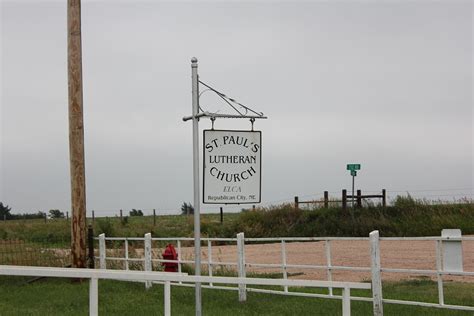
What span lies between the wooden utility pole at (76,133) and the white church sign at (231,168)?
826 cm

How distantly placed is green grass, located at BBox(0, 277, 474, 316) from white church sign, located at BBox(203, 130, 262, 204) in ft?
11.3

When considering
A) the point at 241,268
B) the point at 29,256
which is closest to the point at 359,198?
the point at 29,256

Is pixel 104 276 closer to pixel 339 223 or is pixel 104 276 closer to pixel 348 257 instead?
pixel 348 257

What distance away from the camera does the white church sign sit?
29.7ft

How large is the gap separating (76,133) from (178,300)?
16.2 feet

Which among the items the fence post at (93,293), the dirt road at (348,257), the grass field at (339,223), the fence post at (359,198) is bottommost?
the dirt road at (348,257)

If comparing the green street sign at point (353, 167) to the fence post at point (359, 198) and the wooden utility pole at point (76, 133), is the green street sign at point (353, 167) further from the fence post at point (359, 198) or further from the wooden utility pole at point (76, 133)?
the wooden utility pole at point (76, 133)

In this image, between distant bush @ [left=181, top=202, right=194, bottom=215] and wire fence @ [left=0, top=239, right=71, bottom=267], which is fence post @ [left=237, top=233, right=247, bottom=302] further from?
distant bush @ [left=181, top=202, right=194, bottom=215]

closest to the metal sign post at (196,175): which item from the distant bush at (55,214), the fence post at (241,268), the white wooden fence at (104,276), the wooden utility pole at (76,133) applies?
the white wooden fence at (104,276)

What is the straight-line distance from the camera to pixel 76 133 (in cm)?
1675

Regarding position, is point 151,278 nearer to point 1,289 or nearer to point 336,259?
point 1,289

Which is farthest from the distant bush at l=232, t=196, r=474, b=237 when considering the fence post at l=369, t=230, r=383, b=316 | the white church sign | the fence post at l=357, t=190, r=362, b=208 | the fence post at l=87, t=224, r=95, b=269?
the white church sign

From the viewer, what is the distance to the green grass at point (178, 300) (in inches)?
482

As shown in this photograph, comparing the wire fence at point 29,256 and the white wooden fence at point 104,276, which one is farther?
the wire fence at point 29,256
